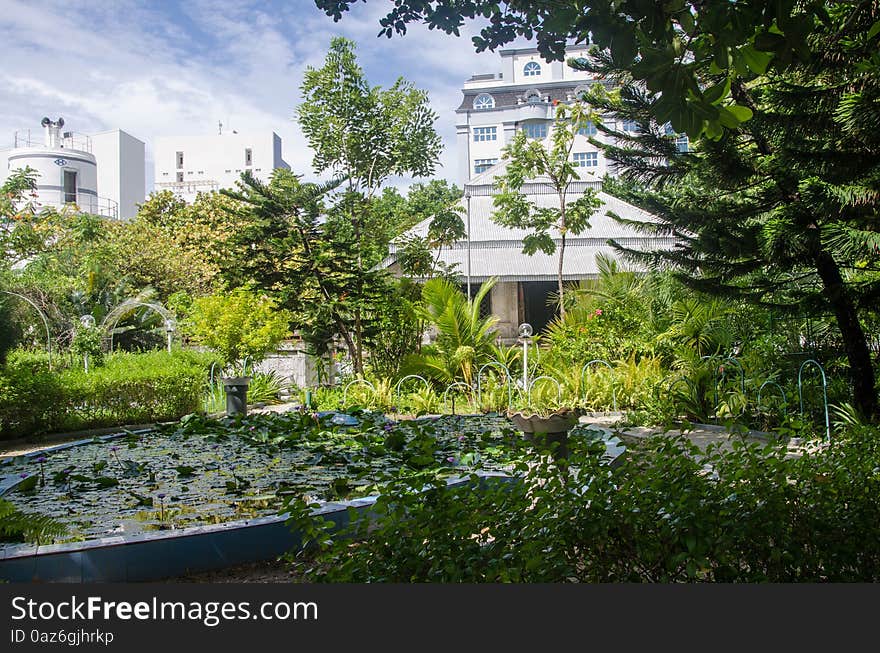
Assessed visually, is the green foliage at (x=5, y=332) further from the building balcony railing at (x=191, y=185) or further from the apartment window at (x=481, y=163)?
the building balcony railing at (x=191, y=185)

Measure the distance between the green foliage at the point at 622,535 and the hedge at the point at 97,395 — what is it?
6.54m

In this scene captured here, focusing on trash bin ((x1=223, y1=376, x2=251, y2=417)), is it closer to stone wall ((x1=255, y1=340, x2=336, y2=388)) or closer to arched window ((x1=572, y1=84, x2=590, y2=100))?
stone wall ((x1=255, y1=340, x2=336, y2=388))

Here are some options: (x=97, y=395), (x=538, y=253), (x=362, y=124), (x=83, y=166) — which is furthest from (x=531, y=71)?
(x=97, y=395)

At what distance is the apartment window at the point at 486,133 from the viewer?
31.8 meters

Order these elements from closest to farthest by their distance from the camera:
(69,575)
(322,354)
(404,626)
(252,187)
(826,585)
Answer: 1. (404,626)
2. (826,585)
3. (69,575)
4. (252,187)
5. (322,354)

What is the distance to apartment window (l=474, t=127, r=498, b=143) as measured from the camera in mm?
31750

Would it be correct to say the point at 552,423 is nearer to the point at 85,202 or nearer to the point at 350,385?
the point at 350,385

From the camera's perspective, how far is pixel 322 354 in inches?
417

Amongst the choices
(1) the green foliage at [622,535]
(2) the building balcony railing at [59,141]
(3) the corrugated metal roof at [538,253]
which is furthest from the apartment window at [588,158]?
(1) the green foliage at [622,535]

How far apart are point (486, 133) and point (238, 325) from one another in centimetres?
2411

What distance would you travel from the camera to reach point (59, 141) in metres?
23.1

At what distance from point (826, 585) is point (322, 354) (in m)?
9.18

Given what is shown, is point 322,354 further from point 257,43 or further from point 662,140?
point 662,140

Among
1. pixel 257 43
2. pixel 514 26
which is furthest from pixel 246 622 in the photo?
pixel 257 43
